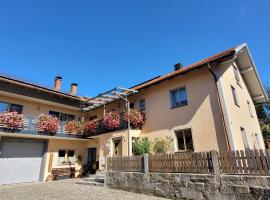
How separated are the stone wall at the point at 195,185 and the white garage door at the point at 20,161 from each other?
9.35 m

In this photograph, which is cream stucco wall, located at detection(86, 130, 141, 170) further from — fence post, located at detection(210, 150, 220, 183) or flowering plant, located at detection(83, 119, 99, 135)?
Result: fence post, located at detection(210, 150, 220, 183)

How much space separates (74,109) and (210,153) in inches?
634

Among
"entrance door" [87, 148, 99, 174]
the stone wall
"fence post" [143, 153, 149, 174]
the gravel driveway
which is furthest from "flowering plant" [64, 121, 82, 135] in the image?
"fence post" [143, 153, 149, 174]

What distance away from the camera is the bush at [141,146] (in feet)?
44.5

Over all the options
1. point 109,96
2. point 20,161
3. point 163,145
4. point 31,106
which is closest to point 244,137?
point 163,145

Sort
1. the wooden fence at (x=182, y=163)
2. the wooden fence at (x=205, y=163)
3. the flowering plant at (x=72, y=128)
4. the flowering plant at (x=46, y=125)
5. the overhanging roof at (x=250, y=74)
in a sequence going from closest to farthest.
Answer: the wooden fence at (x=205, y=163)
the wooden fence at (x=182, y=163)
the overhanging roof at (x=250, y=74)
the flowering plant at (x=46, y=125)
the flowering plant at (x=72, y=128)

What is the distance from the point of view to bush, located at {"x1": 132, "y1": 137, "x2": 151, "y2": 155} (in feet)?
44.5

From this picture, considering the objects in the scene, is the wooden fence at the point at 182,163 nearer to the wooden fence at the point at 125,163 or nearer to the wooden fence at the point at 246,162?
the wooden fence at the point at 246,162

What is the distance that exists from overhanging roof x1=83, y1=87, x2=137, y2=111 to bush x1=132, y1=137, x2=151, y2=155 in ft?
13.6

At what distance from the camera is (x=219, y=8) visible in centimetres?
1127

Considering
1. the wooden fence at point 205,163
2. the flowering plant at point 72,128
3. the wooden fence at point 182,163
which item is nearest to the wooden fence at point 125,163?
the wooden fence at point 205,163

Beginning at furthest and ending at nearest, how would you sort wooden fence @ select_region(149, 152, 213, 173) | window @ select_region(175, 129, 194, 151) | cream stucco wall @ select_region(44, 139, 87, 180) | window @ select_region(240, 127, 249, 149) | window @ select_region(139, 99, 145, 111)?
cream stucco wall @ select_region(44, 139, 87, 180)
window @ select_region(139, 99, 145, 111)
window @ select_region(240, 127, 249, 149)
window @ select_region(175, 129, 194, 151)
wooden fence @ select_region(149, 152, 213, 173)

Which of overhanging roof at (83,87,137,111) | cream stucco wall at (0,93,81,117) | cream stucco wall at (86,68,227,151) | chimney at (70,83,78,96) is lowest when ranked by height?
cream stucco wall at (86,68,227,151)

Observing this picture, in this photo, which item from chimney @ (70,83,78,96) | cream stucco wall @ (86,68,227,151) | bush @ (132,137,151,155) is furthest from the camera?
chimney @ (70,83,78,96)
